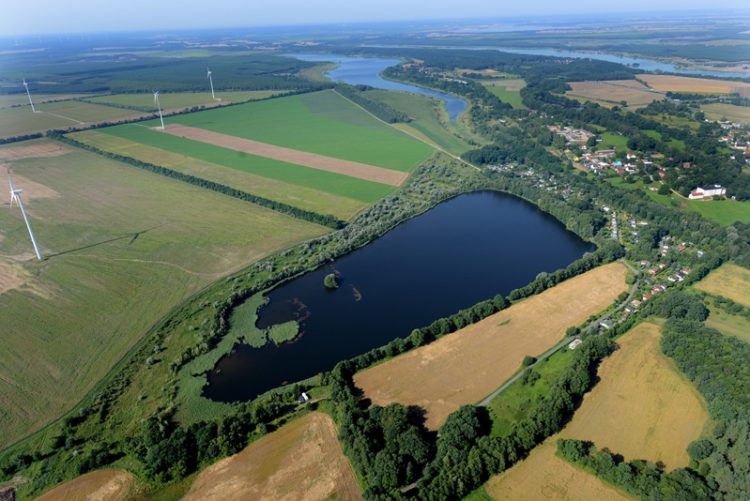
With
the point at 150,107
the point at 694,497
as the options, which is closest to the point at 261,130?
the point at 150,107

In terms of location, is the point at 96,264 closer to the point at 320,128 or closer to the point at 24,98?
the point at 320,128

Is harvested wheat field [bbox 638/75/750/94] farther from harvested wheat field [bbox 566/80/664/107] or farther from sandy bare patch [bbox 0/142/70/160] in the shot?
sandy bare patch [bbox 0/142/70/160]

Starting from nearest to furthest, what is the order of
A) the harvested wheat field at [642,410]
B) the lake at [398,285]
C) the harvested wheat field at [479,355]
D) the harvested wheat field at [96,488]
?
1. the harvested wheat field at [96,488]
2. the harvested wheat field at [642,410]
3. the harvested wheat field at [479,355]
4. the lake at [398,285]

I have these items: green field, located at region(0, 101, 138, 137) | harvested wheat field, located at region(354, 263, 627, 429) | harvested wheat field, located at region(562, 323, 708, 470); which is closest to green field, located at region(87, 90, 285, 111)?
green field, located at region(0, 101, 138, 137)

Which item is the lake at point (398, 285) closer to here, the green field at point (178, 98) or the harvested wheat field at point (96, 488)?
the harvested wheat field at point (96, 488)

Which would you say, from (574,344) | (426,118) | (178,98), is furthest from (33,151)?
(574,344)

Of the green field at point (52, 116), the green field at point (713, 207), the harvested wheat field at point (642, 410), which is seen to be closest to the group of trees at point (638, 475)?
the harvested wheat field at point (642, 410)

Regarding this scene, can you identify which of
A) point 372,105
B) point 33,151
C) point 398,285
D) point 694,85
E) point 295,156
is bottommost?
point 398,285

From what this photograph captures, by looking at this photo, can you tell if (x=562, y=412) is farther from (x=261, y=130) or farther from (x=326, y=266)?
(x=261, y=130)
